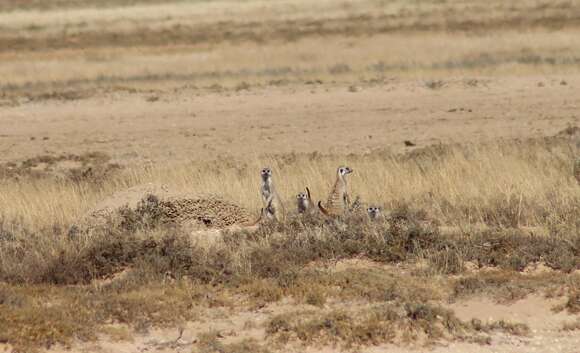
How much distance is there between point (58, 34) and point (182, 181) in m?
34.7

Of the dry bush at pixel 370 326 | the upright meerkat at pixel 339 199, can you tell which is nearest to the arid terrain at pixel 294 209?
the dry bush at pixel 370 326

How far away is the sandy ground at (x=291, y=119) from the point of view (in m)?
19.8

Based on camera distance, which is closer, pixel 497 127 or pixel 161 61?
pixel 497 127

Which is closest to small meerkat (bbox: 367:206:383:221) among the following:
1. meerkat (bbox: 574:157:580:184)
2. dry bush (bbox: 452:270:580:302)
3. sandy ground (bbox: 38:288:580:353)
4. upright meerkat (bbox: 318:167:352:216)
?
upright meerkat (bbox: 318:167:352:216)

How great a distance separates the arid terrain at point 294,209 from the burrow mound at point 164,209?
0.02m

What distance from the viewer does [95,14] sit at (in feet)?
209

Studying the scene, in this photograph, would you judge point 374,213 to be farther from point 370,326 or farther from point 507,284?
point 370,326

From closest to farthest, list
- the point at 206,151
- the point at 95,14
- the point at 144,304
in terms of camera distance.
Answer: the point at 144,304
the point at 206,151
the point at 95,14

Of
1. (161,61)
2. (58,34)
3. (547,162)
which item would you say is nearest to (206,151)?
(547,162)

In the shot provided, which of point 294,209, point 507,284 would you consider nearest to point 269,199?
point 294,209

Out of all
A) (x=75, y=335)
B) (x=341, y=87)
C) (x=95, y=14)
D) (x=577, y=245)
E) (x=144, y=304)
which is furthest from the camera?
(x=95, y=14)

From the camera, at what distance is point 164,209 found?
1119 centimetres

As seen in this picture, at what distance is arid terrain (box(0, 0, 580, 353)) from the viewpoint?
8500 mm

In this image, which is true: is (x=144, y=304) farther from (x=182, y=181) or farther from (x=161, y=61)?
(x=161, y=61)
